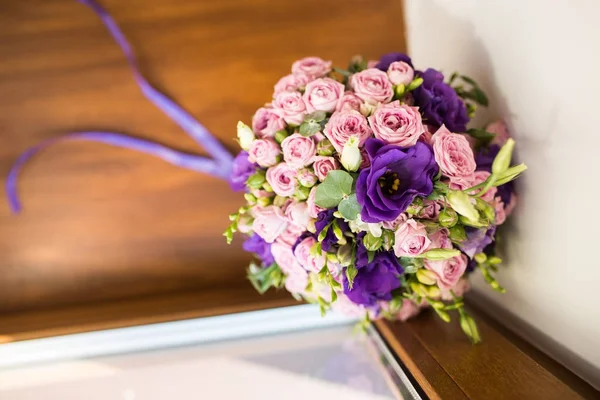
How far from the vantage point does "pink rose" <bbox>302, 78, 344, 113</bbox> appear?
78 cm

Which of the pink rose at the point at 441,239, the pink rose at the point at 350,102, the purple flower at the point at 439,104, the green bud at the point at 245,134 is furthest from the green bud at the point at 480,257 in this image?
the green bud at the point at 245,134

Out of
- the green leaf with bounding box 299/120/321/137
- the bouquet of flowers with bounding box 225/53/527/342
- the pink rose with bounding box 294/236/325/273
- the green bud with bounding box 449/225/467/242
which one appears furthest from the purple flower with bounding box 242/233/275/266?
the green bud with bounding box 449/225/467/242

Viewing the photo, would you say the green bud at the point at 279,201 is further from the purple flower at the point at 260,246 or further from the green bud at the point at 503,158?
the green bud at the point at 503,158

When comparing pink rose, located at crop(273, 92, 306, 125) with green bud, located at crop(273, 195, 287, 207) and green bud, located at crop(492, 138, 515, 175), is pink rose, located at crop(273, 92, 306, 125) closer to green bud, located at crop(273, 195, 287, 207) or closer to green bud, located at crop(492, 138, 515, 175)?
green bud, located at crop(273, 195, 287, 207)

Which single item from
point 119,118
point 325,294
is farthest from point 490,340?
point 119,118

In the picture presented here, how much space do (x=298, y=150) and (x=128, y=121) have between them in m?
0.59

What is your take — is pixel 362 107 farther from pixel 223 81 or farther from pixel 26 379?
pixel 26 379

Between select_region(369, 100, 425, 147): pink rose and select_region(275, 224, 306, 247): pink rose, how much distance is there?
0.20 m

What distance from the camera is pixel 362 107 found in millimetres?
761

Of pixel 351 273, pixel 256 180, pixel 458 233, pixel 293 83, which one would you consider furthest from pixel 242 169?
pixel 458 233

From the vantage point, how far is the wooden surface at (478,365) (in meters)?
0.70

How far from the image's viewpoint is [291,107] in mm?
796

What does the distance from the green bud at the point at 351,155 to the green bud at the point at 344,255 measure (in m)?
0.12

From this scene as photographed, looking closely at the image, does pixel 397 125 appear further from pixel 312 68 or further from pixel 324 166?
pixel 312 68
